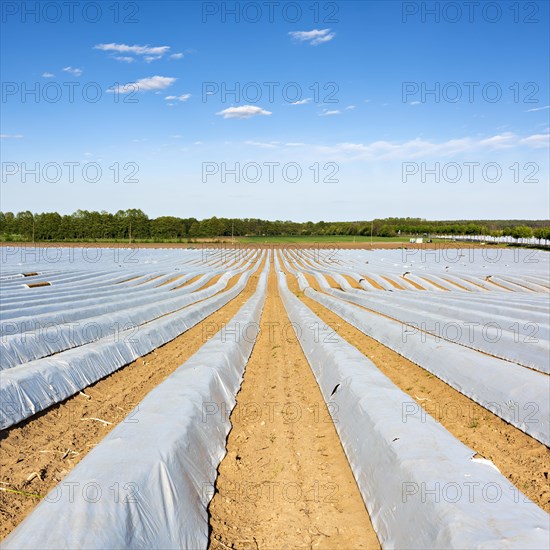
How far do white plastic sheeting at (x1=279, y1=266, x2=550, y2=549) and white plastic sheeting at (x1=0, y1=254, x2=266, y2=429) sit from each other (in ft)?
13.9

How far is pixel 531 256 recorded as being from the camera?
137 feet

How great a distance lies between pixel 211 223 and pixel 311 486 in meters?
92.9

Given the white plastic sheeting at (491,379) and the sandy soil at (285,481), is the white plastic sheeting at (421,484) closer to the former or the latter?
the sandy soil at (285,481)

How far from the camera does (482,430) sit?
18.5 feet

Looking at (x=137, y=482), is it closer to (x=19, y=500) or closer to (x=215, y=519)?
(x=215, y=519)

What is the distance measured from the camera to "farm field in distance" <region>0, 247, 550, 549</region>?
335cm

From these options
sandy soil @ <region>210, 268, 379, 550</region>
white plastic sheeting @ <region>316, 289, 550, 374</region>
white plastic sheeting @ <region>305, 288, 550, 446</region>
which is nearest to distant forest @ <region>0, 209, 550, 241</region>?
white plastic sheeting @ <region>316, 289, 550, 374</region>

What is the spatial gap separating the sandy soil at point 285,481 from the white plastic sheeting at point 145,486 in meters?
0.23

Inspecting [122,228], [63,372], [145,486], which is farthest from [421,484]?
[122,228]

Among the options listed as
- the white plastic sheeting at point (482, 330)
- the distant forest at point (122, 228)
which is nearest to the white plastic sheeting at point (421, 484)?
the white plastic sheeting at point (482, 330)

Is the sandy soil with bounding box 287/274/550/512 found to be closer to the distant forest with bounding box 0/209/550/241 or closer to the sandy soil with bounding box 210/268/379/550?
the sandy soil with bounding box 210/268/379/550

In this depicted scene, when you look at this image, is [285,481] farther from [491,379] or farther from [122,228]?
[122,228]

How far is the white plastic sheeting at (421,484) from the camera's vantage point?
9.47 feet

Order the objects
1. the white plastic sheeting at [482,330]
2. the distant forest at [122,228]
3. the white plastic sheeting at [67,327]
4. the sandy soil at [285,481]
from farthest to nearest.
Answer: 1. the distant forest at [122,228]
2. the white plastic sheeting at [482,330]
3. the white plastic sheeting at [67,327]
4. the sandy soil at [285,481]
